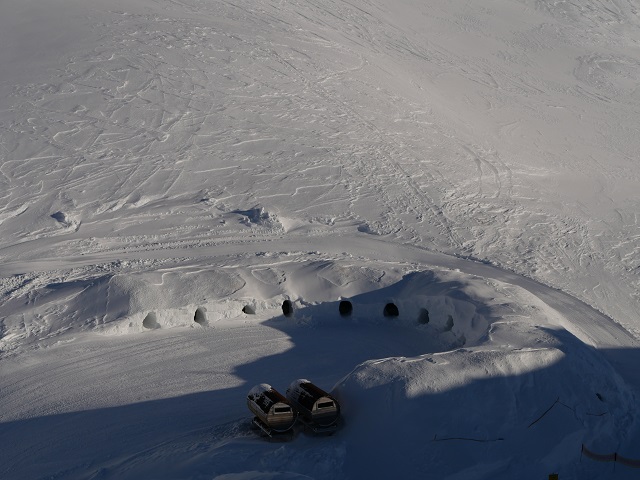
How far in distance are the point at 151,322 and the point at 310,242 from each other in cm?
367

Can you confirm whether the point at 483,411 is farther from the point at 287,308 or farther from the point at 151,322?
the point at 151,322

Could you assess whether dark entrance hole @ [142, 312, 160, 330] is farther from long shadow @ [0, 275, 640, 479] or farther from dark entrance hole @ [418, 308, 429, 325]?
dark entrance hole @ [418, 308, 429, 325]

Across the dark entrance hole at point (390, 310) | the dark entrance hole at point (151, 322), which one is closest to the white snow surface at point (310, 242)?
the dark entrance hole at point (151, 322)

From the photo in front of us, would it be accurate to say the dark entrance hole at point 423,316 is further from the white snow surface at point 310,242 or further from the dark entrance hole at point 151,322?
the dark entrance hole at point 151,322

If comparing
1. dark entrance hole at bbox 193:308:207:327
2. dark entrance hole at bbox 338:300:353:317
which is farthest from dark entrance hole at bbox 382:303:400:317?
dark entrance hole at bbox 193:308:207:327

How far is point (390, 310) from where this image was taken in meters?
12.5

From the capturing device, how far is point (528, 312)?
11.5 metres

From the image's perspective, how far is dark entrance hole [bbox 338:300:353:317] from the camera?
40.7 feet

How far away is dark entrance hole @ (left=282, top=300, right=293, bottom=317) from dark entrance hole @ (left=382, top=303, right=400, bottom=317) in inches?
57.9

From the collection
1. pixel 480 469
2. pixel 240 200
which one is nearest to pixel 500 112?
pixel 240 200

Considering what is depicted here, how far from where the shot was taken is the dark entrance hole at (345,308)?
12414 mm

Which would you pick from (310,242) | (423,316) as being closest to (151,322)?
(310,242)

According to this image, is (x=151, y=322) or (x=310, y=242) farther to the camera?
(x=310, y=242)

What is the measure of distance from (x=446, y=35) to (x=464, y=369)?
713 inches
